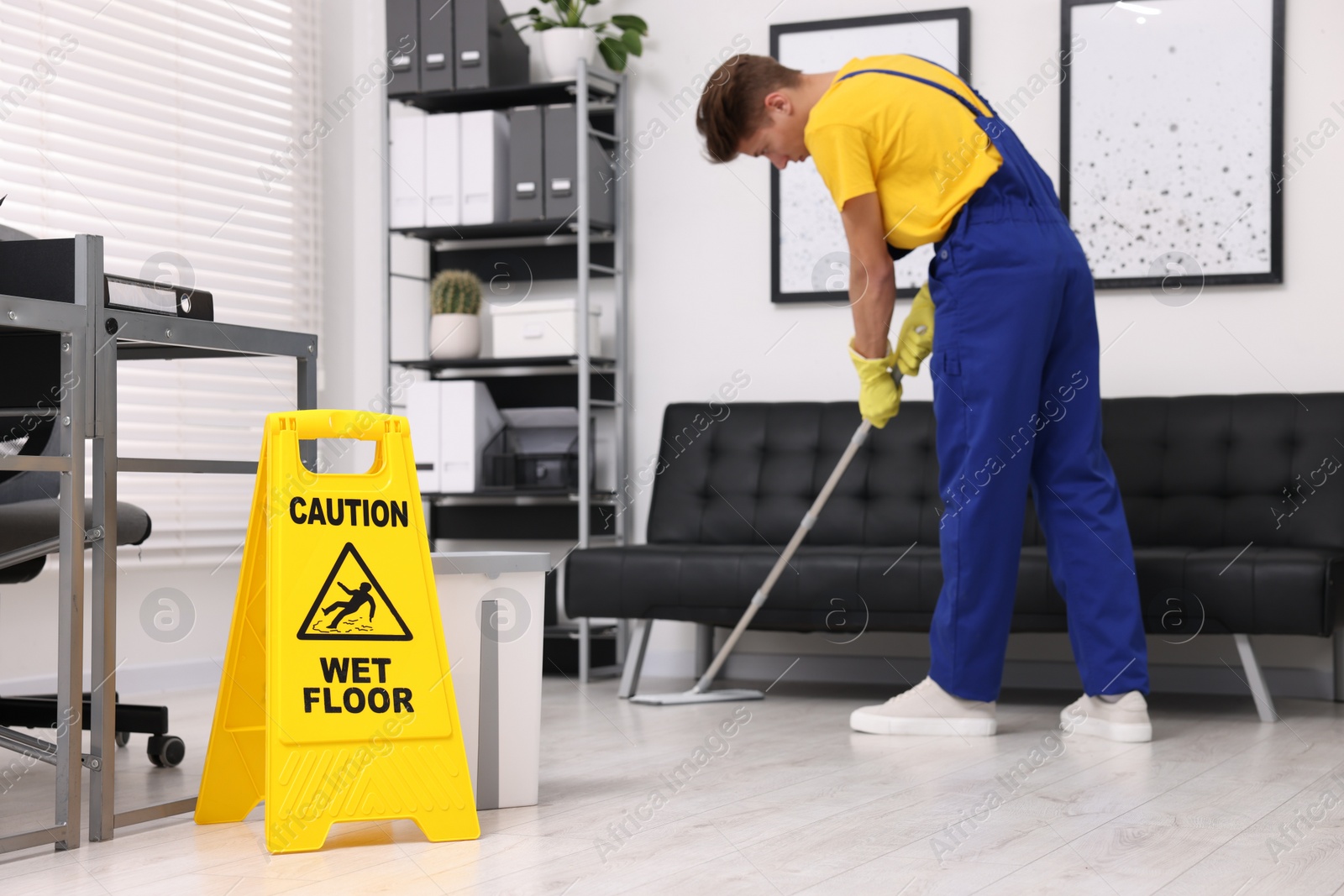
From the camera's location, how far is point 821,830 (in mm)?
1948

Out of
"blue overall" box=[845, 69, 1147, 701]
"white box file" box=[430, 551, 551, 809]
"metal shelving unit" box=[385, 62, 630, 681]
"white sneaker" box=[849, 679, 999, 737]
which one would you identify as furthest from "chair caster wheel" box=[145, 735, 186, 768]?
"metal shelving unit" box=[385, 62, 630, 681]

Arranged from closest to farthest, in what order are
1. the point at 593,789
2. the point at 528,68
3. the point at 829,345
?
the point at 593,789 → the point at 829,345 → the point at 528,68

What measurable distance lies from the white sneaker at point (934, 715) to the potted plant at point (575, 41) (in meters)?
2.09

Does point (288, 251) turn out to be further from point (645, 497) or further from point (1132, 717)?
point (1132, 717)

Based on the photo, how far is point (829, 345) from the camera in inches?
159

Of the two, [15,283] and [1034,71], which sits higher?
[1034,71]

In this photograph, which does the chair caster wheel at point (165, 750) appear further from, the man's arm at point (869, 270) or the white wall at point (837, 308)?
the white wall at point (837, 308)

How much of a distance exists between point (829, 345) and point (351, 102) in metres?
1.71

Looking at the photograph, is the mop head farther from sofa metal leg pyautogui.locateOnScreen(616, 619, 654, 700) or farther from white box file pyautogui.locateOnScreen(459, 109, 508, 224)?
white box file pyautogui.locateOnScreen(459, 109, 508, 224)

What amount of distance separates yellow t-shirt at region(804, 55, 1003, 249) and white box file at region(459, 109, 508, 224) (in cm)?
152

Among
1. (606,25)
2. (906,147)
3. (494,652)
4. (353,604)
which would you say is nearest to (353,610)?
(353,604)

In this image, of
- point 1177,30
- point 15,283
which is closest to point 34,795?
point 15,283

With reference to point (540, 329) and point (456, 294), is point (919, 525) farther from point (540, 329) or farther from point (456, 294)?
point (456, 294)

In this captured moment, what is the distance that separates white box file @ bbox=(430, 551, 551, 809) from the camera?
2113mm
